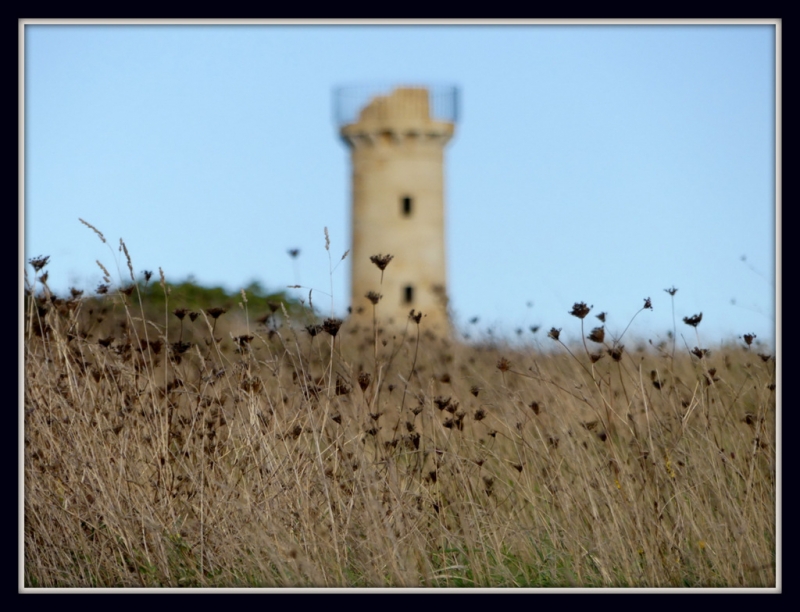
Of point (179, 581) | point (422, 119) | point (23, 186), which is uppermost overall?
point (422, 119)

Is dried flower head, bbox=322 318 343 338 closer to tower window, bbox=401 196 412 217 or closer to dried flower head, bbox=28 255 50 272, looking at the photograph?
dried flower head, bbox=28 255 50 272

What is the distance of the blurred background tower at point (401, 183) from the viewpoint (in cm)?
2003

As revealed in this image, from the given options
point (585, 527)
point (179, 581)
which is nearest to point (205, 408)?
point (179, 581)

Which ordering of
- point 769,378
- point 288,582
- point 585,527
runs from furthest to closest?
point 769,378 < point 585,527 < point 288,582

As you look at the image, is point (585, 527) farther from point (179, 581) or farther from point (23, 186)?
point (23, 186)

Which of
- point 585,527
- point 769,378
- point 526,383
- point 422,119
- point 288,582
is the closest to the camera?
point 288,582

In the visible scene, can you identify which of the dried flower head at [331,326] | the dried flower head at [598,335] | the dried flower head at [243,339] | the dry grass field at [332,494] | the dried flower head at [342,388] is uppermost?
the dried flower head at [331,326]

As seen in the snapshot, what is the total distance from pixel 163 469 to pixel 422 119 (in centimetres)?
1645

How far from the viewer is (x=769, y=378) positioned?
15.3 feet

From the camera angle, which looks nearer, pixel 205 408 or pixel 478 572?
pixel 478 572

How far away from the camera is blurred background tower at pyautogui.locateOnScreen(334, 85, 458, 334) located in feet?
65.7

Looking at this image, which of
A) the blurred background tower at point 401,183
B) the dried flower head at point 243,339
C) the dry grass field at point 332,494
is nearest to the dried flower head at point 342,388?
the dry grass field at point 332,494

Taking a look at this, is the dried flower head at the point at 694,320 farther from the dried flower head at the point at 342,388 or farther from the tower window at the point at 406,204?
the tower window at the point at 406,204

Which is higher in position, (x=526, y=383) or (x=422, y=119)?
(x=422, y=119)
